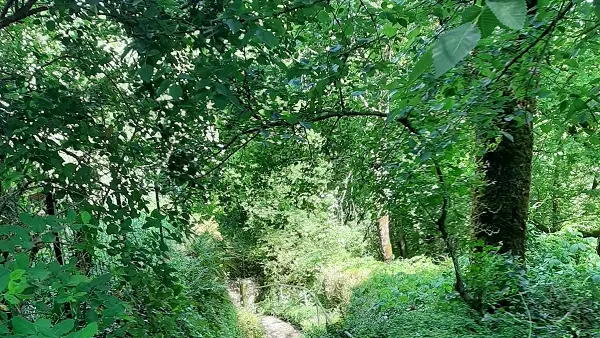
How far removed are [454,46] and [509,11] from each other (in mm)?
60

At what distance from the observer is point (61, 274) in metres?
1.06

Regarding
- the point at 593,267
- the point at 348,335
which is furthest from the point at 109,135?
the point at 593,267

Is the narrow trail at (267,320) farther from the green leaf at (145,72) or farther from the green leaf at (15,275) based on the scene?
the green leaf at (15,275)

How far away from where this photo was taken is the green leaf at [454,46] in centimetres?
44

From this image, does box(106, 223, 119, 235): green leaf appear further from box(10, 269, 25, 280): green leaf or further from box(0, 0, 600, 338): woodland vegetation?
box(10, 269, 25, 280): green leaf

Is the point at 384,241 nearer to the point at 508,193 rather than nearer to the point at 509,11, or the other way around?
the point at 508,193

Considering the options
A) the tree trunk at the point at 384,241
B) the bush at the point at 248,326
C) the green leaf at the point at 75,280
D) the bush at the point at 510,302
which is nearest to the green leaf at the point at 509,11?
the green leaf at the point at 75,280

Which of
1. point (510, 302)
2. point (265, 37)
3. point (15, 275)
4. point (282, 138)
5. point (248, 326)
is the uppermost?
point (282, 138)

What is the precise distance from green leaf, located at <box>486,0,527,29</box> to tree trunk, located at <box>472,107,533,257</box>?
3.37 meters

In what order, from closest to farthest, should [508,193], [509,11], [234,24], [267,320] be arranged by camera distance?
[509,11]
[234,24]
[508,193]
[267,320]

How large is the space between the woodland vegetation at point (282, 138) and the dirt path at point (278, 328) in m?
3.17

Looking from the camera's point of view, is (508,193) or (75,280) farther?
(508,193)

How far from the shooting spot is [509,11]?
A: 1.41 feet

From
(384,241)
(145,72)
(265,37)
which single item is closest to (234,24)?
(265,37)
